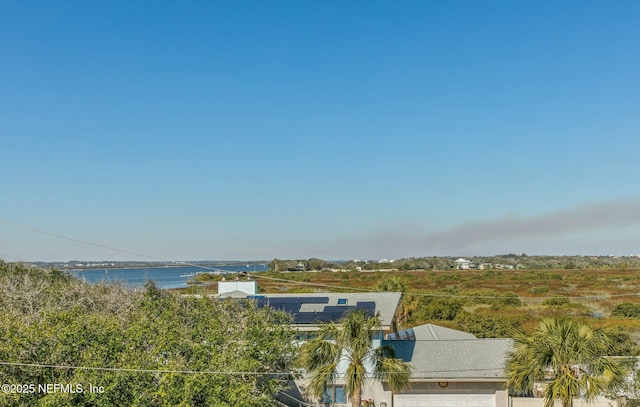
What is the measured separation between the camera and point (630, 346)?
88.2 feet

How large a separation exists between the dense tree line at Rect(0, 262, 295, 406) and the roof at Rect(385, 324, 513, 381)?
546cm

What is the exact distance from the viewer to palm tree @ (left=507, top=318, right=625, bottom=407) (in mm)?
12688

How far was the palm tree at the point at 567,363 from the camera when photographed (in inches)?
500

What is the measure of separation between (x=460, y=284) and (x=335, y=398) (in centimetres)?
6299

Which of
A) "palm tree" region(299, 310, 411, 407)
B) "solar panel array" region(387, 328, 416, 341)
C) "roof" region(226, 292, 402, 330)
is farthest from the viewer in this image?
"solar panel array" region(387, 328, 416, 341)

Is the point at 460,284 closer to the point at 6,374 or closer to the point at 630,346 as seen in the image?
the point at 630,346

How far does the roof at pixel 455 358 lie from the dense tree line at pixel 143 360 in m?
5.46

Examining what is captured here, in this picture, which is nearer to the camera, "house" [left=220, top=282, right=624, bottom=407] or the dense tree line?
the dense tree line

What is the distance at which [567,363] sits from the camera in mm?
12914

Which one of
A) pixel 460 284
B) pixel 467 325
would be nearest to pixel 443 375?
pixel 467 325

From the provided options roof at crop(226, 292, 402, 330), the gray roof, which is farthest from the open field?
roof at crop(226, 292, 402, 330)

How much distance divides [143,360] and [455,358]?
38.1 ft

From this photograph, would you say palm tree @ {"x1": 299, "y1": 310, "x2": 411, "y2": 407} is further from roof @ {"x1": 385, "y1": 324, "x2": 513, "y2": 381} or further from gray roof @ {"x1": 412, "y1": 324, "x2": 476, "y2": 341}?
gray roof @ {"x1": 412, "y1": 324, "x2": 476, "y2": 341}

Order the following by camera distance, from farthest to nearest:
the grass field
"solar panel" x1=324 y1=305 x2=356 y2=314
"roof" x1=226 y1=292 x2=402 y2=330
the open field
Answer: the open field → the grass field → "solar panel" x1=324 y1=305 x2=356 y2=314 → "roof" x1=226 y1=292 x2=402 y2=330
